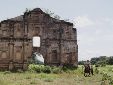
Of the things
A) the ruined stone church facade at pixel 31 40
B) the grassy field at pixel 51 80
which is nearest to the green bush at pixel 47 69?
the ruined stone church facade at pixel 31 40

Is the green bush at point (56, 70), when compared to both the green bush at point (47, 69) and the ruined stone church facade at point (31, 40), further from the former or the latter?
the ruined stone church facade at point (31, 40)

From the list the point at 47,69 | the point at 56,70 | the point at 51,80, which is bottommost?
the point at 51,80

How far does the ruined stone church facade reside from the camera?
41.5m

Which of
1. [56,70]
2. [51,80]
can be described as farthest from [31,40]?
[51,80]

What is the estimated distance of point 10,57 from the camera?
136 feet

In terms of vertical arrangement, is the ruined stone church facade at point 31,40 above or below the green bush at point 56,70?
above

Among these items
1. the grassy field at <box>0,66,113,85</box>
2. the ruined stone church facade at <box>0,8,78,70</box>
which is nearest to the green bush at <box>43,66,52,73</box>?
the ruined stone church facade at <box>0,8,78,70</box>

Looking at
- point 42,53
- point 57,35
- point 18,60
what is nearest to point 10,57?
point 18,60

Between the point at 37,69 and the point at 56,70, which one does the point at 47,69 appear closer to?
the point at 56,70

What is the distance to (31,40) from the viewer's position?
1646 inches

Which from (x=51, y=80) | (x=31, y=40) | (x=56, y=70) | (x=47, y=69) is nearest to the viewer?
(x=51, y=80)

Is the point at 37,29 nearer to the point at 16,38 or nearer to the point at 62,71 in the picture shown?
the point at 16,38

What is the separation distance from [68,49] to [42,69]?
18.2 ft

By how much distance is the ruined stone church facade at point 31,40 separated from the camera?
136 ft
